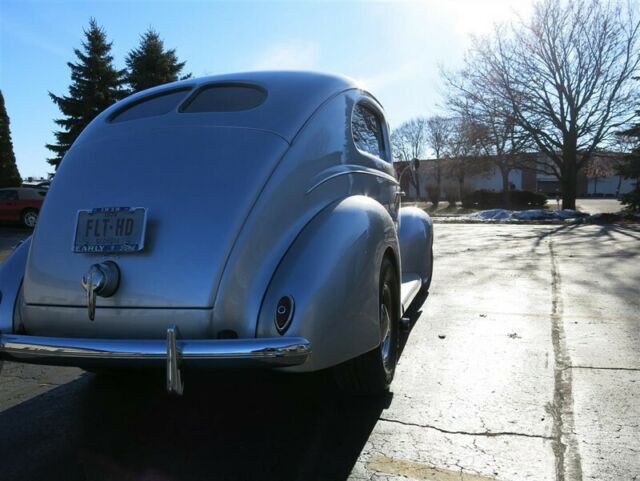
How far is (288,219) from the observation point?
Result: 9.27 feet

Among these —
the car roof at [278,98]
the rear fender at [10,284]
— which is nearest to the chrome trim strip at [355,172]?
the car roof at [278,98]

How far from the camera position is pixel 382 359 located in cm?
344

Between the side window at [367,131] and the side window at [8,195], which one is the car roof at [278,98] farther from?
the side window at [8,195]

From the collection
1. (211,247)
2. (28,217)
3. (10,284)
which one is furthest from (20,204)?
(211,247)

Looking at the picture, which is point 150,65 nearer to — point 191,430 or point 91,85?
point 91,85

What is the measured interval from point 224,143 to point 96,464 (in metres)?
1.85

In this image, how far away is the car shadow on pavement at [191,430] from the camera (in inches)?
108

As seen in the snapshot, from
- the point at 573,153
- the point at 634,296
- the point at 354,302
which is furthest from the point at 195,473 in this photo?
the point at 573,153

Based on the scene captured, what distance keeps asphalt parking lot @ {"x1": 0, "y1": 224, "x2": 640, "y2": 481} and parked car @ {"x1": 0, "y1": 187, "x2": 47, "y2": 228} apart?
18.0 meters

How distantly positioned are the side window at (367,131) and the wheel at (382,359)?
993 mm

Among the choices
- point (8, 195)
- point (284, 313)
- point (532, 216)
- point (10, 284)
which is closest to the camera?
point (284, 313)

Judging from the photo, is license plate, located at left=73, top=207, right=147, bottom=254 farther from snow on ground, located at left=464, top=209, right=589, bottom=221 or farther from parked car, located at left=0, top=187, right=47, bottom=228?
snow on ground, located at left=464, top=209, right=589, bottom=221

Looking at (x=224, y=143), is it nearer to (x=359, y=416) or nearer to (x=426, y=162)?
(x=359, y=416)

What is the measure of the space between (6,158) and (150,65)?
10.2 m
